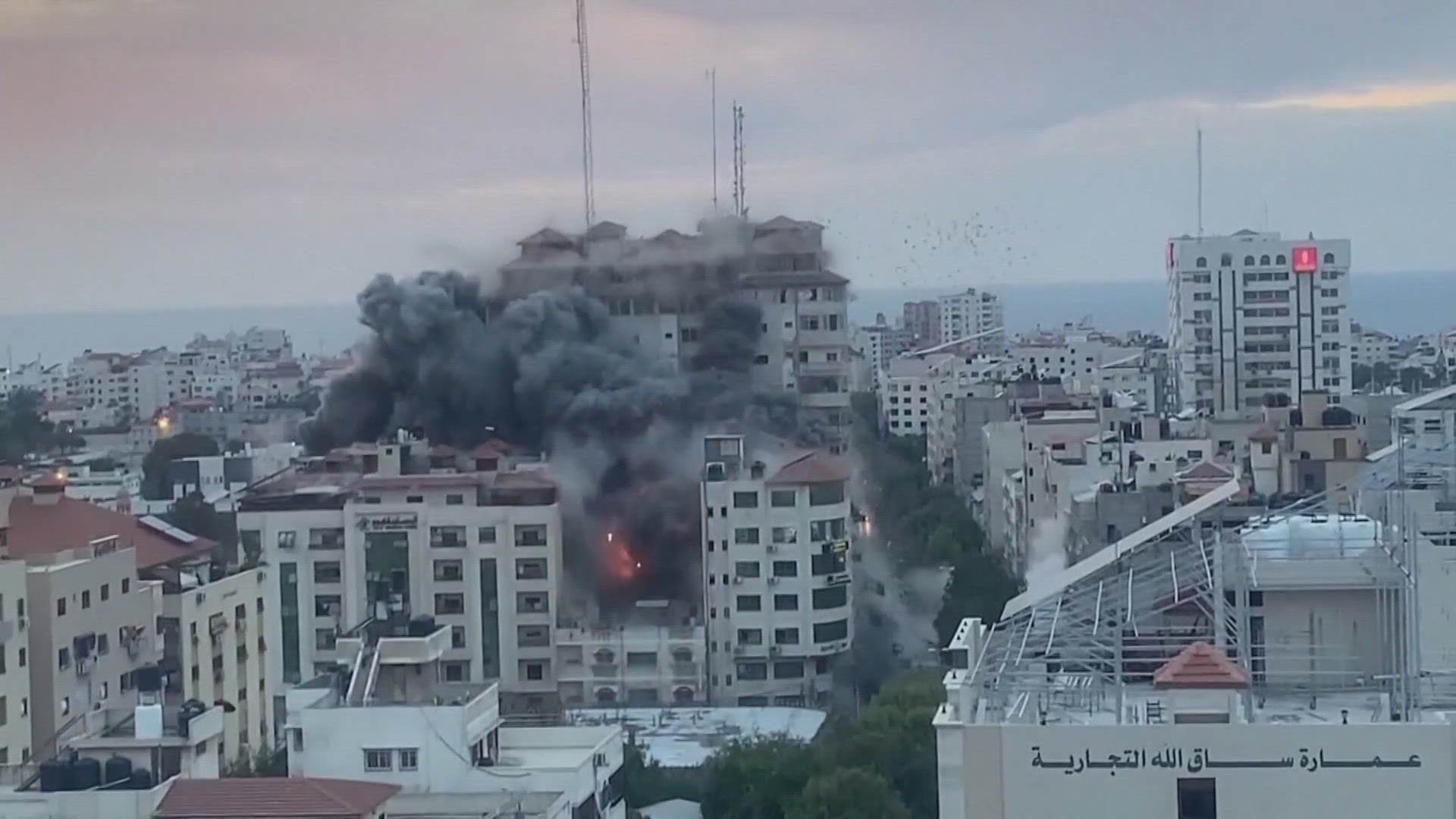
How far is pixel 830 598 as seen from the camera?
1758 centimetres

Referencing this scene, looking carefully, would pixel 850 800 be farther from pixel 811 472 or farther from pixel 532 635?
pixel 811 472

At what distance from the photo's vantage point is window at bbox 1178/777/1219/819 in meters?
5.65

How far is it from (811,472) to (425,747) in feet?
32.7

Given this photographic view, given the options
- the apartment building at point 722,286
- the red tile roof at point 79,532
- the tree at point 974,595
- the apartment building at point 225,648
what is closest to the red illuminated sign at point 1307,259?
the apartment building at point 722,286

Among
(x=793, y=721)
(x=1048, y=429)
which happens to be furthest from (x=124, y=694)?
(x=1048, y=429)

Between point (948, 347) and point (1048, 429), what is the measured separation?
87.1 ft

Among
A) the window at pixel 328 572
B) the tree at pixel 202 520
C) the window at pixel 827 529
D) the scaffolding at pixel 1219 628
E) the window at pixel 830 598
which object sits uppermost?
the scaffolding at pixel 1219 628

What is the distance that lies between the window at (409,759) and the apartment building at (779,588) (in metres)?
9.67

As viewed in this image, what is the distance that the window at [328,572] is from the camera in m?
17.3

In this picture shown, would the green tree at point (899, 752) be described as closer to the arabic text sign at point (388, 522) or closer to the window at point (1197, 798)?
the arabic text sign at point (388, 522)

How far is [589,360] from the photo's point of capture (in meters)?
23.2

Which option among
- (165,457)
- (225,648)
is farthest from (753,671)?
(165,457)

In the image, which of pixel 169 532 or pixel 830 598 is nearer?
pixel 169 532

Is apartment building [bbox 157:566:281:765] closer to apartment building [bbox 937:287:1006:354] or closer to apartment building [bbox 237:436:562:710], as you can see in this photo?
apartment building [bbox 237:436:562:710]
